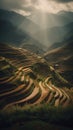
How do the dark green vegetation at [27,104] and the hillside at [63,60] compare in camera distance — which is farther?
the hillside at [63,60]

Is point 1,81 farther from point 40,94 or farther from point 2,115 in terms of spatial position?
point 2,115

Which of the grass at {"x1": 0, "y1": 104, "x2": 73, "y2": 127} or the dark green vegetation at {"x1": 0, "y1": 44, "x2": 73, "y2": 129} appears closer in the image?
the grass at {"x1": 0, "y1": 104, "x2": 73, "y2": 127}

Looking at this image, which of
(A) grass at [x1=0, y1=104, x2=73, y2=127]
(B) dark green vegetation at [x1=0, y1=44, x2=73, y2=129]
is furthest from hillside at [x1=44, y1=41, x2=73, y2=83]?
(A) grass at [x1=0, y1=104, x2=73, y2=127]

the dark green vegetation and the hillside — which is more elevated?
the hillside

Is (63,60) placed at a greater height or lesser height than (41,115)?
greater

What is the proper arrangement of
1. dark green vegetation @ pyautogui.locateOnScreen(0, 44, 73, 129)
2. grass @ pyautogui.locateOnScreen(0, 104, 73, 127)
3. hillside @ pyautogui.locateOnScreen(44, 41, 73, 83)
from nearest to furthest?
grass @ pyautogui.locateOnScreen(0, 104, 73, 127) → dark green vegetation @ pyautogui.locateOnScreen(0, 44, 73, 129) → hillside @ pyautogui.locateOnScreen(44, 41, 73, 83)

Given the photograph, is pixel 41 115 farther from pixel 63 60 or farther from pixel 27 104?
pixel 63 60

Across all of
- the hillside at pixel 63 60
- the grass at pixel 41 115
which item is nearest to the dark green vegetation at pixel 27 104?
the grass at pixel 41 115

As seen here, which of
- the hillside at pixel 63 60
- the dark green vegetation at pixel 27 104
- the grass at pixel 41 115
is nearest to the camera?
the grass at pixel 41 115

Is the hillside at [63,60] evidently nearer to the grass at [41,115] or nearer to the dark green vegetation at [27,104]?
the dark green vegetation at [27,104]

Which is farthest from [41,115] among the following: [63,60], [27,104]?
[63,60]

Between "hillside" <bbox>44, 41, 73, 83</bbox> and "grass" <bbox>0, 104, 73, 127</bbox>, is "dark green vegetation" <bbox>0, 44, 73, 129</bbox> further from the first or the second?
"hillside" <bbox>44, 41, 73, 83</bbox>

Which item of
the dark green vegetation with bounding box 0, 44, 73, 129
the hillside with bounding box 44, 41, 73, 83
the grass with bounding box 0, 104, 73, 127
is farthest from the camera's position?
the hillside with bounding box 44, 41, 73, 83
